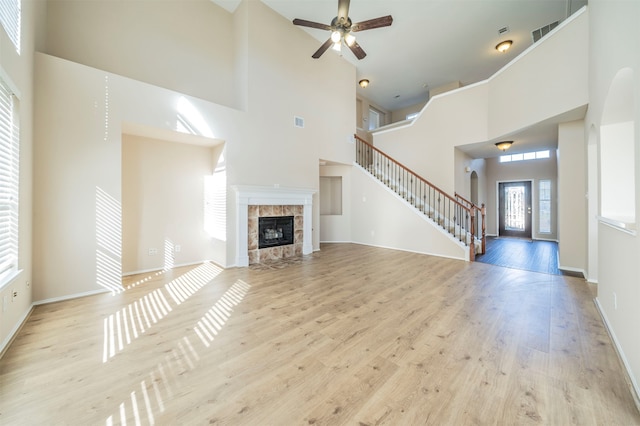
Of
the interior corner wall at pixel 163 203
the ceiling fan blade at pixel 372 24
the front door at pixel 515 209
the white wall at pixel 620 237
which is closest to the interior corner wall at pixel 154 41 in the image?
the interior corner wall at pixel 163 203

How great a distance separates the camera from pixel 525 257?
538 cm

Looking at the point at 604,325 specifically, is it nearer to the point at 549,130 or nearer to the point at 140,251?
the point at 549,130

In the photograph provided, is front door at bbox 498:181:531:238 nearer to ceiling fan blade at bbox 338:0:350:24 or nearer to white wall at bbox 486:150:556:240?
white wall at bbox 486:150:556:240

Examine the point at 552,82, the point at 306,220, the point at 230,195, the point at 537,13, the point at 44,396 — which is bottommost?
the point at 44,396

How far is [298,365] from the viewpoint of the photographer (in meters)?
1.79

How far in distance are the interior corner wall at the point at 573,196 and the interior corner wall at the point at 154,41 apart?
634 cm

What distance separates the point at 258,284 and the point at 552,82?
19.0ft

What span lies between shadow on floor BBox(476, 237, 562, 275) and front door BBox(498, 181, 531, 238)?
1.75 m

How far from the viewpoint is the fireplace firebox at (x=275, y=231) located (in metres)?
5.14

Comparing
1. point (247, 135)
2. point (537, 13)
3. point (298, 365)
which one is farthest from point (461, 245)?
point (537, 13)

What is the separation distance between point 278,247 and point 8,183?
3.82 metres

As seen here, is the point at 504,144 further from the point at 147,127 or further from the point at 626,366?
the point at 147,127

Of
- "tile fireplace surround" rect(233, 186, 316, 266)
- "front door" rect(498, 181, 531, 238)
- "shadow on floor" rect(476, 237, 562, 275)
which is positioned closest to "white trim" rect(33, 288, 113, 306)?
"tile fireplace surround" rect(233, 186, 316, 266)

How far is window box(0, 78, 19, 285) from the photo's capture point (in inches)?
85.6
